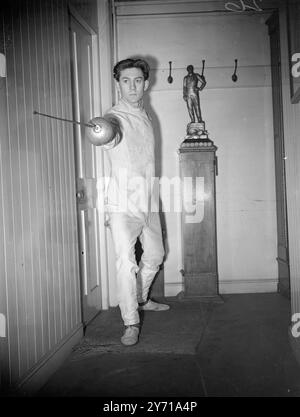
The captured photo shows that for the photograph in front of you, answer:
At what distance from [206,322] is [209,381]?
75 cm

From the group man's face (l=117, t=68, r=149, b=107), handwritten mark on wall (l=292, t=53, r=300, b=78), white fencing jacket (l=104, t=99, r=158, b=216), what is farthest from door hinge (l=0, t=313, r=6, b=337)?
handwritten mark on wall (l=292, t=53, r=300, b=78)

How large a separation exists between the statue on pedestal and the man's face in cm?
64

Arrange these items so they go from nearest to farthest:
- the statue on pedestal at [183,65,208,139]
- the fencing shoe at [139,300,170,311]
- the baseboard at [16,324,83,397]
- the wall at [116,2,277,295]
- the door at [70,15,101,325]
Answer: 1. the baseboard at [16,324,83,397]
2. the door at [70,15,101,325]
3. the fencing shoe at [139,300,170,311]
4. the statue on pedestal at [183,65,208,139]
5. the wall at [116,2,277,295]

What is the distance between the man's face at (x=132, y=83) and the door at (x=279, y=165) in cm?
117

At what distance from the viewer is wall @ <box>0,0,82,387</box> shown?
53.6 inches

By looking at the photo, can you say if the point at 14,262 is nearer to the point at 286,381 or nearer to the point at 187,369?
the point at 187,369

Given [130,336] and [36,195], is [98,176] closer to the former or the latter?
[36,195]

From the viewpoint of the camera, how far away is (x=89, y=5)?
2504mm

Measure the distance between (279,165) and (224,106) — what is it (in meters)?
0.64

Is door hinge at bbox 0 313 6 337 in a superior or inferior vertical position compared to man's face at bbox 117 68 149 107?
inferior

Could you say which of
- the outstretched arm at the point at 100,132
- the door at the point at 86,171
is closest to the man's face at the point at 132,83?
the door at the point at 86,171

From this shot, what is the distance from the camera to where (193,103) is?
2.71 m

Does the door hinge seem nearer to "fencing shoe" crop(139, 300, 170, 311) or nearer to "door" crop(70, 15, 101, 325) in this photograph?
"door" crop(70, 15, 101, 325)

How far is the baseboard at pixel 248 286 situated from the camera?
2930mm
